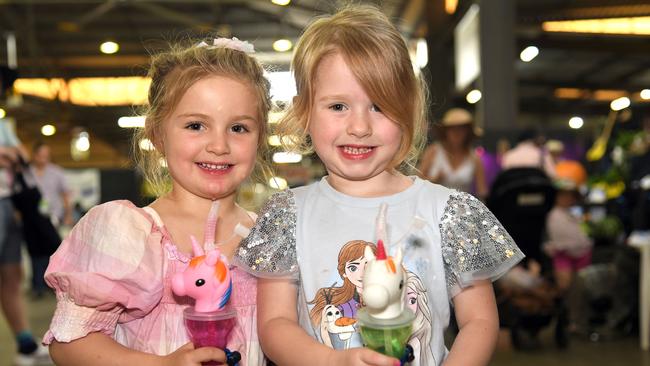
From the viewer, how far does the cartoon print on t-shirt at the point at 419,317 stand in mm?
1500

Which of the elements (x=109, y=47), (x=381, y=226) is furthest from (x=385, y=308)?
(x=109, y=47)

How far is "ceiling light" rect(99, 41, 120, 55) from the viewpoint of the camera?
51.2ft

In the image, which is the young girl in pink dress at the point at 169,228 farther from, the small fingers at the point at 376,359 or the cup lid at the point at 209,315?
the small fingers at the point at 376,359

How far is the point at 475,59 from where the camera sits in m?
10.2

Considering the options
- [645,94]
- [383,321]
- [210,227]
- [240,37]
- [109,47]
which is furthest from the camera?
[109,47]

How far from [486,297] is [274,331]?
0.41 meters

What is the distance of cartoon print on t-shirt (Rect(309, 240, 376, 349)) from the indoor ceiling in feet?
29.8

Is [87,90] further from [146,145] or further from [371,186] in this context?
[371,186]

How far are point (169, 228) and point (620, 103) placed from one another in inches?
451

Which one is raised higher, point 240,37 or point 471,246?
point 240,37

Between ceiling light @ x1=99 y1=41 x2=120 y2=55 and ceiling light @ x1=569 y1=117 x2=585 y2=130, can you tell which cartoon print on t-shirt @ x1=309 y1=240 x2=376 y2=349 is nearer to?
ceiling light @ x1=569 y1=117 x2=585 y2=130

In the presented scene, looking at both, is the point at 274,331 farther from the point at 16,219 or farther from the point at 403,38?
the point at 16,219

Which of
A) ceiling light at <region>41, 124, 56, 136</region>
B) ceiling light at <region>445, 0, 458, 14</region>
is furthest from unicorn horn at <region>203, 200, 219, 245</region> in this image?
ceiling light at <region>41, 124, 56, 136</region>

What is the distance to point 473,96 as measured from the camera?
11359mm
